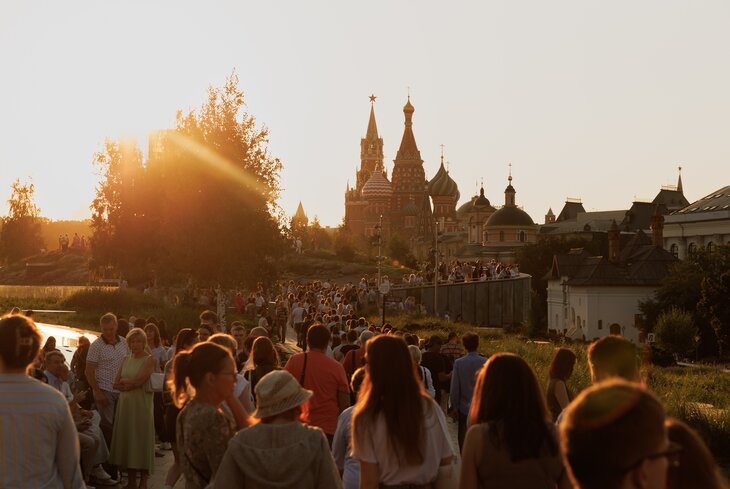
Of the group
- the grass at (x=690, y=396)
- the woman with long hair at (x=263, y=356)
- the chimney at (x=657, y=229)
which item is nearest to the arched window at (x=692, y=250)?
the chimney at (x=657, y=229)

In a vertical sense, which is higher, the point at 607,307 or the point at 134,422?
the point at 134,422

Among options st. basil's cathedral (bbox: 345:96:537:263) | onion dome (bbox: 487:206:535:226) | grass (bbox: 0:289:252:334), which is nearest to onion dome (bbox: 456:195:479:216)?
st. basil's cathedral (bbox: 345:96:537:263)

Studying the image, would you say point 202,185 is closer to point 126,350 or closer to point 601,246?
point 126,350

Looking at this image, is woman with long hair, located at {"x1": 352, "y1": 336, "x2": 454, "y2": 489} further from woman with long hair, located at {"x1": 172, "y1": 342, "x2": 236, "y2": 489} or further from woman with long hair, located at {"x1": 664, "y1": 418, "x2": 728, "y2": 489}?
woman with long hair, located at {"x1": 664, "y1": 418, "x2": 728, "y2": 489}

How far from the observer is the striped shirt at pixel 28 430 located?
18.9ft

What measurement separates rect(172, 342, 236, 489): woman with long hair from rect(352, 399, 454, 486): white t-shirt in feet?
2.58

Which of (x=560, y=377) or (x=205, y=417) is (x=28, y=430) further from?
(x=560, y=377)

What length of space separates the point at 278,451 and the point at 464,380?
18.9 ft

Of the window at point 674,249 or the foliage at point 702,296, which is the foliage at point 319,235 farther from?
the foliage at point 702,296

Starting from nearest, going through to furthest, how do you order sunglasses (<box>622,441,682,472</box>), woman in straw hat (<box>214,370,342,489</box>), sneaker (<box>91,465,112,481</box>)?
sunglasses (<box>622,441,682,472</box>) → woman in straw hat (<box>214,370,342,489</box>) → sneaker (<box>91,465,112,481</box>)

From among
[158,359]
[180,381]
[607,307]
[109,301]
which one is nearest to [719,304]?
[607,307]

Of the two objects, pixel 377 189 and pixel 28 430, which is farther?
pixel 377 189

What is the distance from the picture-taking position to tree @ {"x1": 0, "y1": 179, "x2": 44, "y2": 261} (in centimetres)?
9825

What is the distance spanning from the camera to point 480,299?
209 ft
